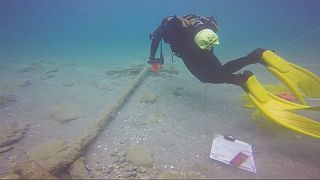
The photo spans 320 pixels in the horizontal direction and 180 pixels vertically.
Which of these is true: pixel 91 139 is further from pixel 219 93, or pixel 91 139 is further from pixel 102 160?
pixel 219 93

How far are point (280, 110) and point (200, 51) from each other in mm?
1766

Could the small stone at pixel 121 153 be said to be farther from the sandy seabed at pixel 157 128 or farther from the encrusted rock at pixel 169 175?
the encrusted rock at pixel 169 175

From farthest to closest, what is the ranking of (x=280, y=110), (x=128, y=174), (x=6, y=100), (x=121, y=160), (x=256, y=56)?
1. (x=6, y=100)
2. (x=256, y=56)
3. (x=280, y=110)
4. (x=121, y=160)
5. (x=128, y=174)

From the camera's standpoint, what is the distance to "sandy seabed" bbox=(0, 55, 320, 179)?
385 centimetres

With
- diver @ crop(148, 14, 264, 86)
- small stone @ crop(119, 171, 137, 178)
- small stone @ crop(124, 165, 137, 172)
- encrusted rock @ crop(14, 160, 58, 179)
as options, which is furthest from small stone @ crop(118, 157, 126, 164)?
→ diver @ crop(148, 14, 264, 86)

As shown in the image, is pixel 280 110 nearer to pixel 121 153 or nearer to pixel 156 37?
pixel 121 153

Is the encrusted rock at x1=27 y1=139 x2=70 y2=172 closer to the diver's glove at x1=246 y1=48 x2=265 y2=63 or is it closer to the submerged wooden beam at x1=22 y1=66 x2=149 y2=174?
the submerged wooden beam at x1=22 y1=66 x2=149 y2=174

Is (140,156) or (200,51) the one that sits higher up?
(200,51)

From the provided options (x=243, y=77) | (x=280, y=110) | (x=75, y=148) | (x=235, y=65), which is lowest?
(x=75, y=148)

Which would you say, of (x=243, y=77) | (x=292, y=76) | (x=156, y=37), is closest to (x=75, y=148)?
(x=156, y=37)

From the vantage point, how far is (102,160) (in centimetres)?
406

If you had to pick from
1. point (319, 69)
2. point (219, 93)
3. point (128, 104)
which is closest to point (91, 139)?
point (128, 104)

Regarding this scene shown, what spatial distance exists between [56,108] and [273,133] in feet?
15.3

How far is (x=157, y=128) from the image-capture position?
5125 mm
